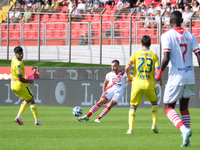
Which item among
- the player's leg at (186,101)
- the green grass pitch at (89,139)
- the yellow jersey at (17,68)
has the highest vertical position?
the yellow jersey at (17,68)

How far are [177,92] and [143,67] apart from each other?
6.37 ft

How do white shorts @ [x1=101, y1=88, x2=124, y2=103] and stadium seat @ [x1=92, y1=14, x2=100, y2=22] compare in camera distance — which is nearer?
white shorts @ [x1=101, y1=88, x2=124, y2=103]

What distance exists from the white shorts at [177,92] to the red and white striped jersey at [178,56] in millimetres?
65

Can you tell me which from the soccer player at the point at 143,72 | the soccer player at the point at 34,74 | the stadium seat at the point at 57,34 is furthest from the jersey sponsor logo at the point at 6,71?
the soccer player at the point at 143,72

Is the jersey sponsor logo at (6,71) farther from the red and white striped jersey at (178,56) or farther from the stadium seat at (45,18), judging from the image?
the red and white striped jersey at (178,56)

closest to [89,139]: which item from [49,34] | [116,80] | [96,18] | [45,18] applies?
[116,80]

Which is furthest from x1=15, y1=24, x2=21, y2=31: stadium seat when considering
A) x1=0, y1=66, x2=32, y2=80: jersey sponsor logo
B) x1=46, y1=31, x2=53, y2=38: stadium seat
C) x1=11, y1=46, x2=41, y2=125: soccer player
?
x1=11, y1=46, x2=41, y2=125: soccer player

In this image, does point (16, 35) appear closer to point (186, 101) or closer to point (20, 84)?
point (20, 84)

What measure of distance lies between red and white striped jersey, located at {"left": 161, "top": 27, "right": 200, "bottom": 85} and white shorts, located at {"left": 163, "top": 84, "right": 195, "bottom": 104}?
0.21 ft

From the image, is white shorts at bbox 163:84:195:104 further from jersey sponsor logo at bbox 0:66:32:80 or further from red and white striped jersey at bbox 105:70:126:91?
jersey sponsor logo at bbox 0:66:32:80

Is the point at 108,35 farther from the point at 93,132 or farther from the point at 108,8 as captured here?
the point at 93,132

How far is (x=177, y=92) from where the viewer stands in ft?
21.4

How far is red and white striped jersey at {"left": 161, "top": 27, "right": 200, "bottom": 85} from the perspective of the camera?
6.54m

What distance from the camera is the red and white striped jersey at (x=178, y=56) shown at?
6.54m
